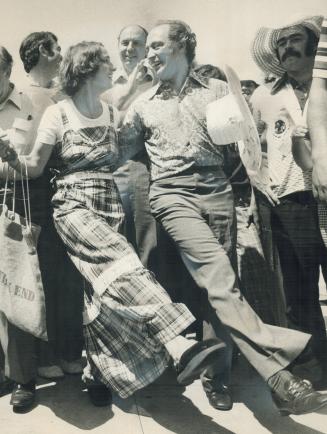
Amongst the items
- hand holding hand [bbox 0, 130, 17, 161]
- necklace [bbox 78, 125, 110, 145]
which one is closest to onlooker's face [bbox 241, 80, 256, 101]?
necklace [bbox 78, 125, 110, 145]

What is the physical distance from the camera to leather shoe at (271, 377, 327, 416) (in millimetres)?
2445

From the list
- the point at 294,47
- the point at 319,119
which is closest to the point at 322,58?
the point at 319,119

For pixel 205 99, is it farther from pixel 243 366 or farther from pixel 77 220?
pixel 243 366

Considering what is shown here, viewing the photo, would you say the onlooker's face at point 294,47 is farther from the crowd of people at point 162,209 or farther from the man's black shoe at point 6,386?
the man's black shoe at point 6,386

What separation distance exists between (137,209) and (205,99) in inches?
26.3

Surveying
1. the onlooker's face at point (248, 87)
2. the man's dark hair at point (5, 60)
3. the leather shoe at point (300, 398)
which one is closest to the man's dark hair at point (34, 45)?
the man's dark hair at point (5, 60)

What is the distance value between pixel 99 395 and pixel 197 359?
0.77 metres

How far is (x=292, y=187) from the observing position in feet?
10.5

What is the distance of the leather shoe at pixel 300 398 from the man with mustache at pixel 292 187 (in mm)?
848

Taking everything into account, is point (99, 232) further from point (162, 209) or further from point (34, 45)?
point (34, 45)

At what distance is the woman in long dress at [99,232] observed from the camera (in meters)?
2.76

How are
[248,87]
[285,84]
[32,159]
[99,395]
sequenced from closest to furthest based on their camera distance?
[32,159] < [99,395] < [285,84] < [248,87]

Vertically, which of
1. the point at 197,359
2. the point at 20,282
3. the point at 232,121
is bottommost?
the point at 197,359

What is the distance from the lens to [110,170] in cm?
306
